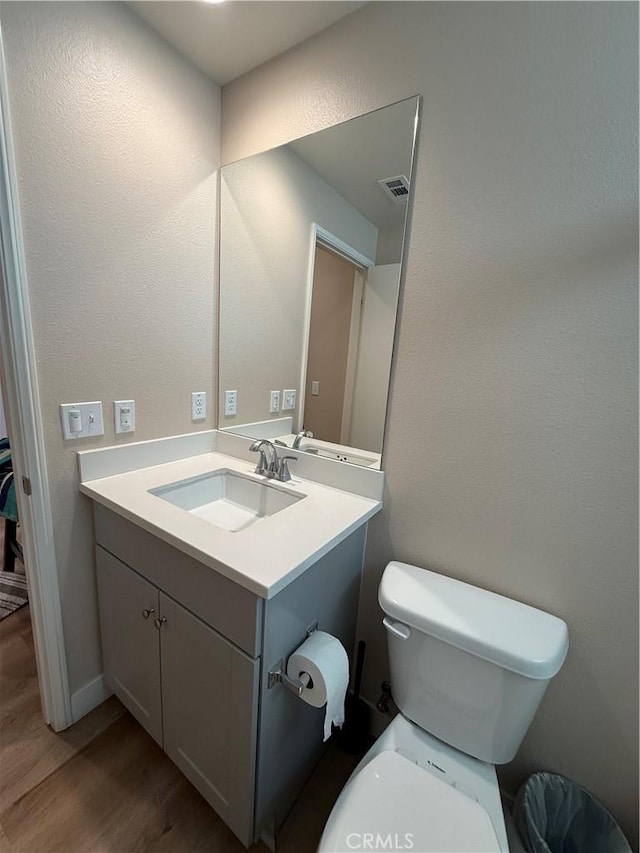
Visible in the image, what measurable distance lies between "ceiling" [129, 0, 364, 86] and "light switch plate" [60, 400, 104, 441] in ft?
4.07

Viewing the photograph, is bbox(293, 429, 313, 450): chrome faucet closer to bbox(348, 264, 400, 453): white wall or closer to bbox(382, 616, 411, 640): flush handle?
bbox(348, 264, 400, 453): white wall

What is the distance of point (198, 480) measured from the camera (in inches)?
55.1

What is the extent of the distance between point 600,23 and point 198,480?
5.53 feet

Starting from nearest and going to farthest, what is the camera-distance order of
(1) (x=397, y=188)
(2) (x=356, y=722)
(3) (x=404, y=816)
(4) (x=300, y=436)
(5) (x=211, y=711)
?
(3) (x=404, y=816) → (5) (x=211, y=711) → (1) (x=397, y=188) → (2) (x=356, y=722) → (4) (x=300, y=436)

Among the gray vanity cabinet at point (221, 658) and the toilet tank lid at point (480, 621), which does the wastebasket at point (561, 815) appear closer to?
the toilet tank lid at point (480, 621)

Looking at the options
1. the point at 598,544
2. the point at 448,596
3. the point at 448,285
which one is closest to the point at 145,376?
the point at 448,285

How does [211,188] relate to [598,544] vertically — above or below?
above

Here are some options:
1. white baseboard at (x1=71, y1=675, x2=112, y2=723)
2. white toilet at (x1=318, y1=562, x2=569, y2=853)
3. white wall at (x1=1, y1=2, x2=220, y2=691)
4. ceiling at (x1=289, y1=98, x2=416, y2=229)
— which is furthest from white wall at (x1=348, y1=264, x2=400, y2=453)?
white baseboard at (x1=71, y1=675, x2=112, y2=723)

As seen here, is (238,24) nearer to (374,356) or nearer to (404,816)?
(374,356)

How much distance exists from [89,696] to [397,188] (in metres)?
2.15

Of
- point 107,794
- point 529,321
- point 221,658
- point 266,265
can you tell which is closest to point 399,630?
point 221,658

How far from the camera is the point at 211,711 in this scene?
38.5 inches

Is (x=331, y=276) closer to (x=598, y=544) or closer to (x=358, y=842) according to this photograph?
(x=598, y=544)

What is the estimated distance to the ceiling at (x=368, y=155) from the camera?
105 centimetres
